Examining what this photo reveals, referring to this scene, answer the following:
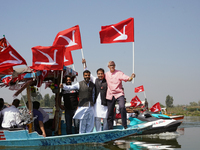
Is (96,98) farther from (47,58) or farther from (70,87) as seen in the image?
(47,58)

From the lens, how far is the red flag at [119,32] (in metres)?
9.30

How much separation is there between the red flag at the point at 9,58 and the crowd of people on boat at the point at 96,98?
5.25 feet

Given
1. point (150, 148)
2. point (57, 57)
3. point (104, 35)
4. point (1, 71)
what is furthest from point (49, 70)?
Answer: point (150, 148)

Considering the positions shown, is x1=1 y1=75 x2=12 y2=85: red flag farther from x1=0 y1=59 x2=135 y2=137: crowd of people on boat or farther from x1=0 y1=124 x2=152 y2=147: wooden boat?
x1=0 y1=124 x2=152 y2=147: wooden boat

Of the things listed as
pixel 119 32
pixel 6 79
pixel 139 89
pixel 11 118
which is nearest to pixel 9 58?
pixel 6 79

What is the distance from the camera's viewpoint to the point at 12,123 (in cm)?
877

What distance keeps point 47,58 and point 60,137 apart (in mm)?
2382

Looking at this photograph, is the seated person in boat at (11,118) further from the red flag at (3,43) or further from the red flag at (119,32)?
the red flag at (119,32)

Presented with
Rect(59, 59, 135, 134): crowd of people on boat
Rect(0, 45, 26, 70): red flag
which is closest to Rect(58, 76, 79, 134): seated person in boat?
Rect(59, 59, 135, 134): crowd of people on boat

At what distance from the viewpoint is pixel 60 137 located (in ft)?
27.2

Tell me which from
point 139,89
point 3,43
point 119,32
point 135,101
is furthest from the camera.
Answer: point 139,89

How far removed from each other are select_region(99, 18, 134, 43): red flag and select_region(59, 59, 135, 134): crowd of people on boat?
1.19 m

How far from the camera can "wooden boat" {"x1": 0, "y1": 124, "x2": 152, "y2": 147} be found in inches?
321

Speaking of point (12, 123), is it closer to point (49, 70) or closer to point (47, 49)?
point (49, 70)
